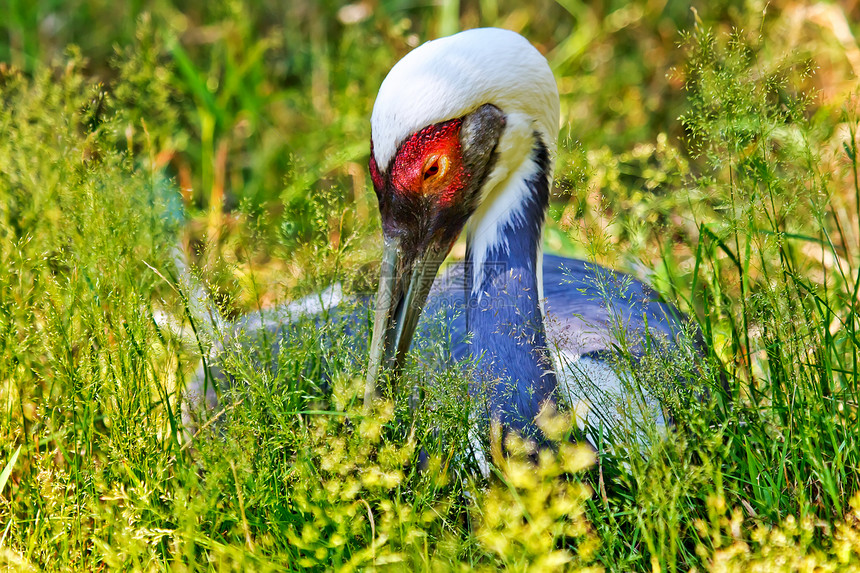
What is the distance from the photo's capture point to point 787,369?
188 centimetres

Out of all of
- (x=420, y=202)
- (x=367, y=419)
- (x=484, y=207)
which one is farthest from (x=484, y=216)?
(x=367, y=419)

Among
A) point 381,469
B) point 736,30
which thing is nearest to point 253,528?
point 381,469

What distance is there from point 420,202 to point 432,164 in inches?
4.0

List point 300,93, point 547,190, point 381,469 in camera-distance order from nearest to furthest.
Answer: point 381,469 → point 547,190 → point 300,93

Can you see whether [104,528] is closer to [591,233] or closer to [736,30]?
[591,233]

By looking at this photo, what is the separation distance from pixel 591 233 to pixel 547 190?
0.43m

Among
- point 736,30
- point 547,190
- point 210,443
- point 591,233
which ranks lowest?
point 210,443

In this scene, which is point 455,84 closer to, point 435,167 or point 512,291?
point 435,167

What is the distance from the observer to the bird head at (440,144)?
1.92 meters

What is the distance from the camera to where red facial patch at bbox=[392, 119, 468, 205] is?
1.96m

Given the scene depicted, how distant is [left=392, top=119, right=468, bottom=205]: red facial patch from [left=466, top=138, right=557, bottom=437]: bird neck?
0.16 m

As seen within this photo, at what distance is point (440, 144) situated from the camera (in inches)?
78.0

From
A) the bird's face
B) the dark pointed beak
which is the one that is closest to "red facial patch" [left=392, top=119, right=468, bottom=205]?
the bird's face

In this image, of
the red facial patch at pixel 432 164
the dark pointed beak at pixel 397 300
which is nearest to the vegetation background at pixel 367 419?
the dark pointed beak at pixel 397 300
